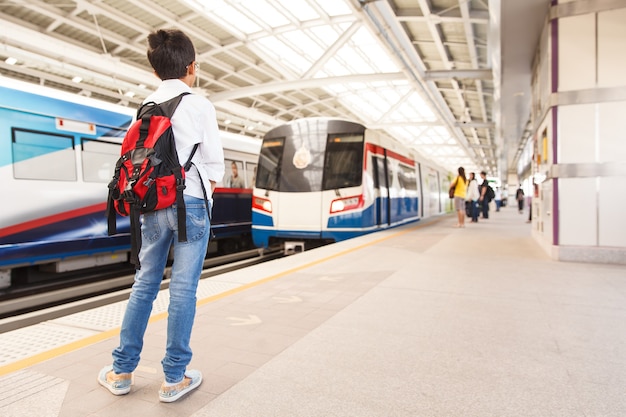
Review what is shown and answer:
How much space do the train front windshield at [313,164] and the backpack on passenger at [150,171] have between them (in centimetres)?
597

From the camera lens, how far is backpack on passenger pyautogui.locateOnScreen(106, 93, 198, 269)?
6.10 ft

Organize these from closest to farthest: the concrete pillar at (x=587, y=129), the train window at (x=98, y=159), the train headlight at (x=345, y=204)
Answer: the concrete pillar at (x=587, y=129)
the train window at (x=98, y=159)
the train headlight at (x=345, y=204)

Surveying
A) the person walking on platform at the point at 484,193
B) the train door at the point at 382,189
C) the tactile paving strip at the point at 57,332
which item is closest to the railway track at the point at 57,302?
the tactile paving strip at the point at 57,332

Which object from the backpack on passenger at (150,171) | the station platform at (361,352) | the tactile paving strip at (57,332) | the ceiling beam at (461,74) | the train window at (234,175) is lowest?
the station platform at (361,352)

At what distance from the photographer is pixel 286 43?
14.8 metres

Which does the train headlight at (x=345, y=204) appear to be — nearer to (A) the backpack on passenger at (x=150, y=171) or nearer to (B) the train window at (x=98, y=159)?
(B) the train window at (x=98, y=159)

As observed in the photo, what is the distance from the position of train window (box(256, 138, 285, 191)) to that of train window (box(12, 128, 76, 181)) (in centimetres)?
323

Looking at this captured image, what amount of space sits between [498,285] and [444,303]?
3.37ft

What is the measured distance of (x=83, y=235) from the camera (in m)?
6.37

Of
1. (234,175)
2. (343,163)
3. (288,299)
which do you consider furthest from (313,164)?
(288,299)

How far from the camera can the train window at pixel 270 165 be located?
816cm

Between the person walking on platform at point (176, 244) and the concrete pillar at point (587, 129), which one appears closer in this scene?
the person walking on platform at point (176, 244)

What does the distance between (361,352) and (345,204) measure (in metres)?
5.36

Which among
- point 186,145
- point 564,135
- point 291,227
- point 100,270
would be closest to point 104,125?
point 100,270
